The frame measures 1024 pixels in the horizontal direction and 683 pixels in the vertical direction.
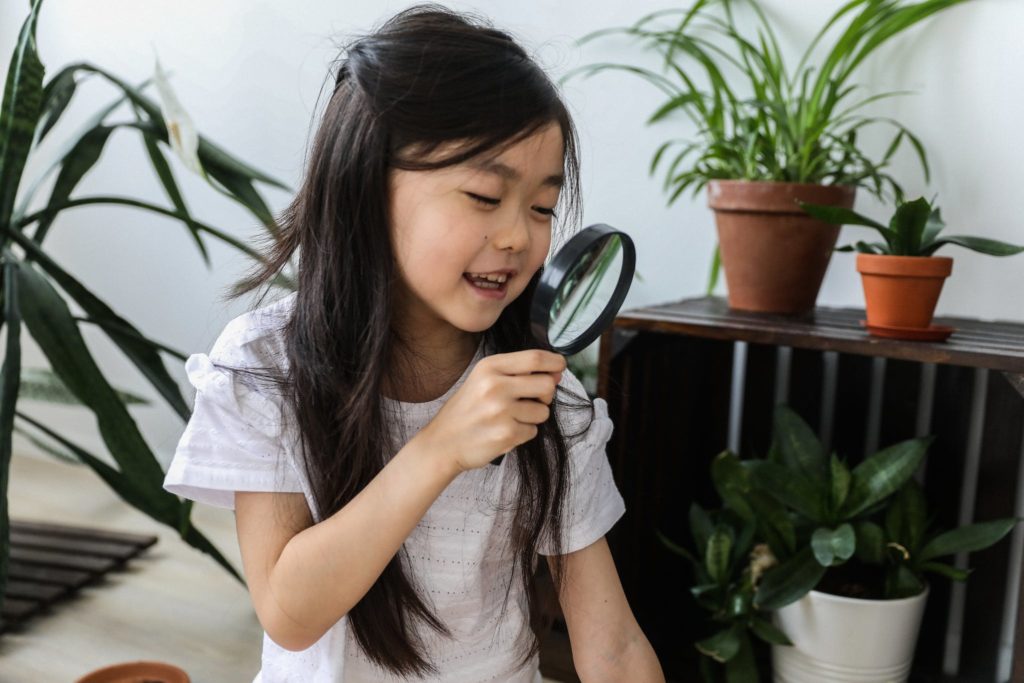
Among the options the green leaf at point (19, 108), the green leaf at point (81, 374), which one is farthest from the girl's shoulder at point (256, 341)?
the green leaf at point (19, 108)

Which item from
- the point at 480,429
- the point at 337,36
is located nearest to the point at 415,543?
the point at 480,429

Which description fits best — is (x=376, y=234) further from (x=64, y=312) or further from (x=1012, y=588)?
(x=1012, y=588)

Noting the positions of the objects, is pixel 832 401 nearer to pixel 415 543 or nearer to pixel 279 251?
pixel 415 543

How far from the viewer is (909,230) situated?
1.21 m

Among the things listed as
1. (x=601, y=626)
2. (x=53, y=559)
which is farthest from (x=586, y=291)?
(x=53, y=559)

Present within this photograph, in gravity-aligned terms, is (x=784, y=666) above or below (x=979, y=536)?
below

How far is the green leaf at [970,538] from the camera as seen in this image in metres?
1.25

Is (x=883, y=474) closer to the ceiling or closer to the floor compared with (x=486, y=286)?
closer to the floor

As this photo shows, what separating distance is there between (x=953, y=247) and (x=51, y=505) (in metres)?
1.90

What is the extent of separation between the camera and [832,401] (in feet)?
5.28

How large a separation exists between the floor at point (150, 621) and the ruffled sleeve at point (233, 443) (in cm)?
79

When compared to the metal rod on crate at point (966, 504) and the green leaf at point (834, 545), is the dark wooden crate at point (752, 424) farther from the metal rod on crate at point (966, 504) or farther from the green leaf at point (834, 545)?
the green leaf at point (834, 545)

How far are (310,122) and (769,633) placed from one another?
0.93m

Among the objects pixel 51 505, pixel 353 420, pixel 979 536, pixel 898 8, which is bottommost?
pixel 51 505
